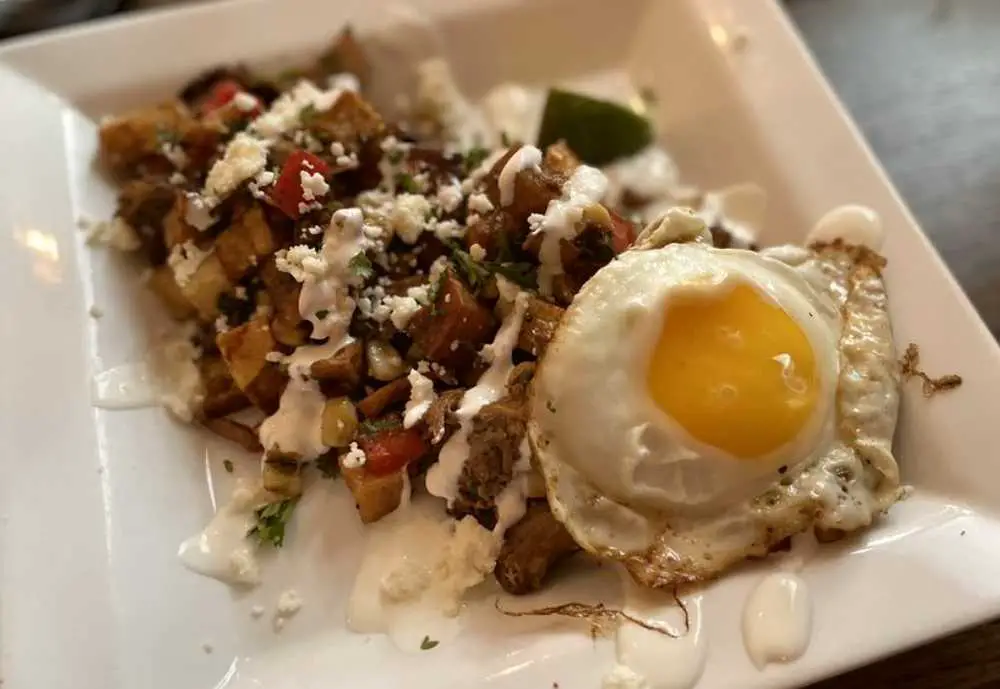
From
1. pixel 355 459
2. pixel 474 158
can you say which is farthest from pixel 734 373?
pixel 474 158

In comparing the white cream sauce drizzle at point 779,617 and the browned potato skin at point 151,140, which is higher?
the browned potato skin at point 151,140

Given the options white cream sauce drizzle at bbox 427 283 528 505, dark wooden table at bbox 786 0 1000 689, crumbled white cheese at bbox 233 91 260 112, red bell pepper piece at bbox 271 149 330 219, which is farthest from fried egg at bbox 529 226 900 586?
crumbled white cheese at bbox 233 91 260 112

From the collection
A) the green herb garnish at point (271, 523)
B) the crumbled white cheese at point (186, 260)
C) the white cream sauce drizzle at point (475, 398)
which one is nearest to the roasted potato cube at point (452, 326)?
the white cream sauce drizzle at point (475, 398)

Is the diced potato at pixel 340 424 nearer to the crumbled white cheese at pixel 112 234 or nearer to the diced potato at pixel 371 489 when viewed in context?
the diced potato at pixel 371 489

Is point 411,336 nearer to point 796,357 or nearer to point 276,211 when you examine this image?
point 276,211

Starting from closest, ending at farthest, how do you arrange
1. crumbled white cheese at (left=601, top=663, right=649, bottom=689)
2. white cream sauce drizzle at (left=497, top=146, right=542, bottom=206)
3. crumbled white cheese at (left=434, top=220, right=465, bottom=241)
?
crumbled white cheese at (left=601, top=663, right=649, bottom=689)
white cream sauce drizzle at (left=497, top=146, right=542, bottom=206)
crumbled white cheese at (left=434, top=220, right=465, bottom=241)

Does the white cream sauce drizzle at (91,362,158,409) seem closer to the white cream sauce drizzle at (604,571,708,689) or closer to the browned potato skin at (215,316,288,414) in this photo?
the browned potato skin at (215,316,288,414)

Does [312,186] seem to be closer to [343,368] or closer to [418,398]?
[343,368]
